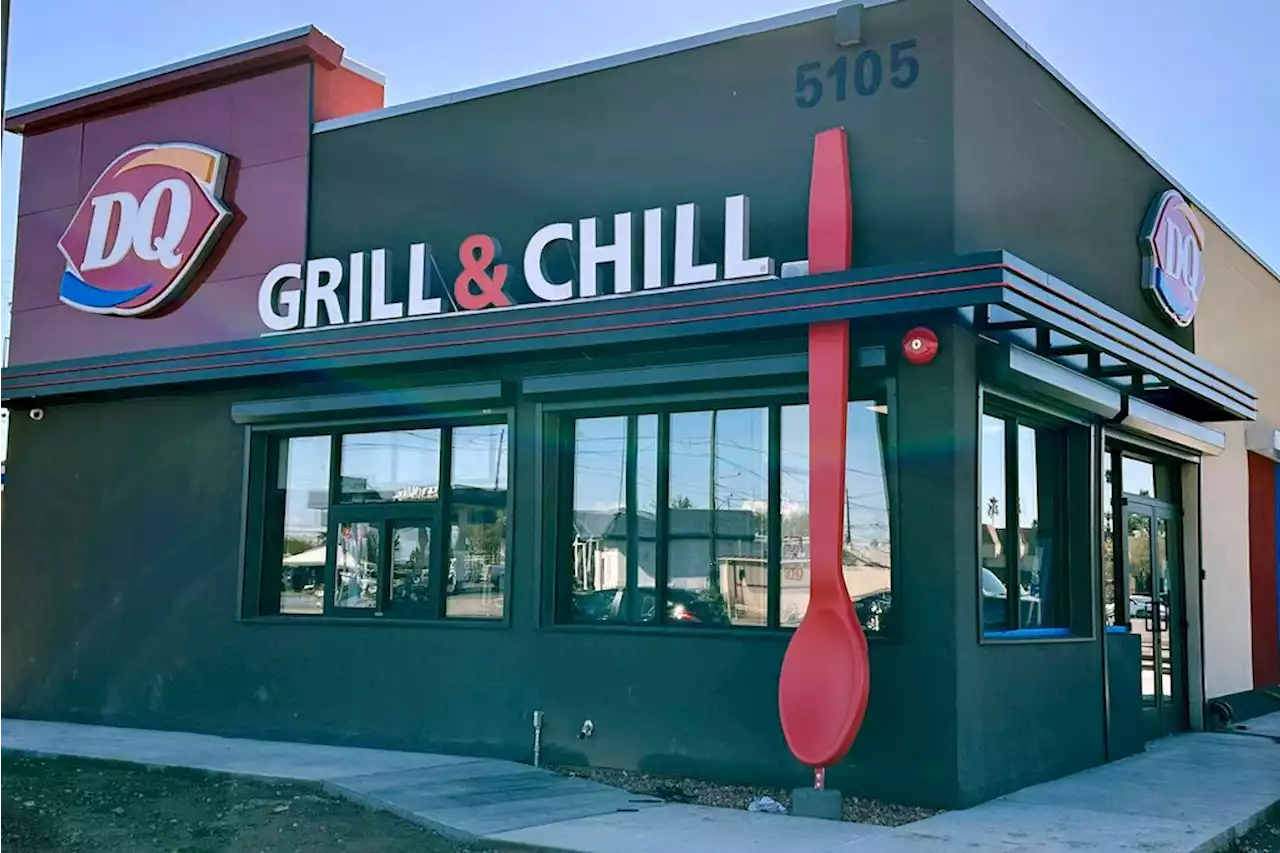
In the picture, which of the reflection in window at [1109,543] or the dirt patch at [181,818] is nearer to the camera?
the dirt patch at [181,818]

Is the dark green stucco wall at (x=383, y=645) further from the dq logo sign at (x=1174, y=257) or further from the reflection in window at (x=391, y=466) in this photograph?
the dq logo sign at (x=1174, y=257)

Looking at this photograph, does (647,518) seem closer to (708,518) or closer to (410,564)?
(708,518)

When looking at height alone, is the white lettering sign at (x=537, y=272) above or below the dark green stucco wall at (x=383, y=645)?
above

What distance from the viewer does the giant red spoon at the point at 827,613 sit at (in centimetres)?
955

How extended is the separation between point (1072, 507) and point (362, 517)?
6731 mm

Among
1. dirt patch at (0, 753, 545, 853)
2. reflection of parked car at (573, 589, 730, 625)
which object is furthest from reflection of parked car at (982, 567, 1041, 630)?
dirt patch at (0, 753, 545, 853)

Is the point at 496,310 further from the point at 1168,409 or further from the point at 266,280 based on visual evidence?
the point at 1168,409

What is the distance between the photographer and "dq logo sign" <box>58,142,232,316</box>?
14430 mm

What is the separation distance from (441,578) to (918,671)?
4829mm

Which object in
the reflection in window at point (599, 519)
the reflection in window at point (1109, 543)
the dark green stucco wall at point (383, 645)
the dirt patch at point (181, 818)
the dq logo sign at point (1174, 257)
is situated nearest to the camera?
the dirt patch at point (181, 818)

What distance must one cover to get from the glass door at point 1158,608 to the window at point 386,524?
21.0ft

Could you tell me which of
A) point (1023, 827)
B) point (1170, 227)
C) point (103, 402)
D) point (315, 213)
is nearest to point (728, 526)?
point (1023, 827)

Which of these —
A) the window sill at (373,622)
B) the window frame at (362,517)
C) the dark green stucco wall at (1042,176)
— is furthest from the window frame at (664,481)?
the dark green stucco wall at (1042,176)

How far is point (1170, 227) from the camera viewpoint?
14.6 meters
